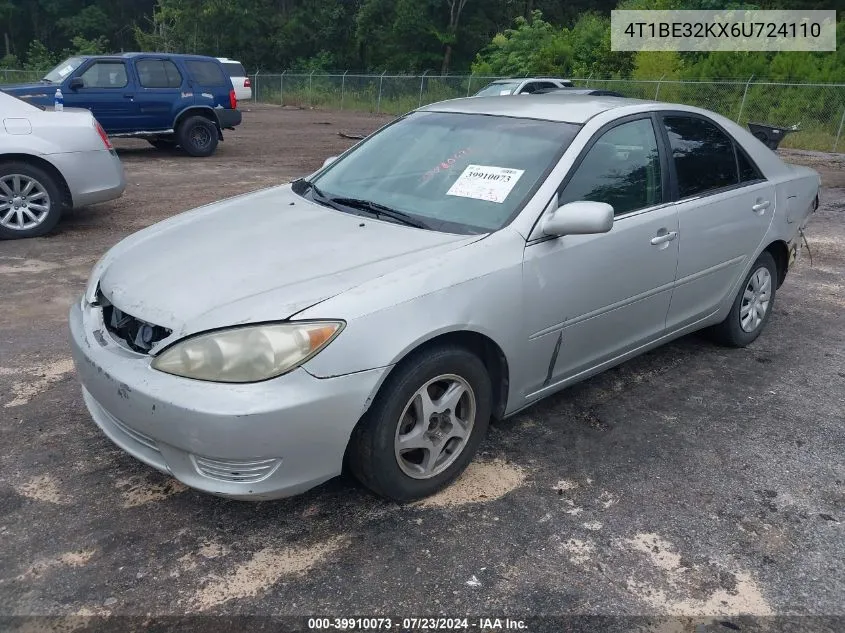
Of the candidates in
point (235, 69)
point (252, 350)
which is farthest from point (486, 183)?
point (235, 69)

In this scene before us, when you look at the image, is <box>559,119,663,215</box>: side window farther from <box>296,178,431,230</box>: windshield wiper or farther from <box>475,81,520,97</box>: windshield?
<box>475,81,520,97</box>: windshield

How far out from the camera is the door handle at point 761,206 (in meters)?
4.36

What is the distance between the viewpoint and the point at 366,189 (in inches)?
145

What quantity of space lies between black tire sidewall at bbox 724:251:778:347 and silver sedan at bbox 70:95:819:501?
0.38ft

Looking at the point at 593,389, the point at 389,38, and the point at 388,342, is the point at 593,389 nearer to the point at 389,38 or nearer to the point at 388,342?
the point at 388,342

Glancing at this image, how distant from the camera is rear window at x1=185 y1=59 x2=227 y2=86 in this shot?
1307cm

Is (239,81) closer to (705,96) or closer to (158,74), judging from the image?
(158,74)

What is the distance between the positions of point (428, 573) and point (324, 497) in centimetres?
63

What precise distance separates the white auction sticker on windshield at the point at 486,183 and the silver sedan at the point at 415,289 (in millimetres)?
11

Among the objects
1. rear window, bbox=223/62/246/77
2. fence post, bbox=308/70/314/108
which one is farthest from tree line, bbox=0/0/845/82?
rear window, bbox=223/62/246/77

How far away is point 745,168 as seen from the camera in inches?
174

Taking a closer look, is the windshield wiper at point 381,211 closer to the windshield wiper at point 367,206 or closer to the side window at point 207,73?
the windshield wiper at point 367,206

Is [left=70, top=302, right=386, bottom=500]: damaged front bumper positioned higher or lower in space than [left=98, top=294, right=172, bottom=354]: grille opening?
lower

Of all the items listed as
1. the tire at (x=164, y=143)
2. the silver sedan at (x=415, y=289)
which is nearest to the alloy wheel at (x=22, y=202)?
the silver sedan at (x=415, y=289)
